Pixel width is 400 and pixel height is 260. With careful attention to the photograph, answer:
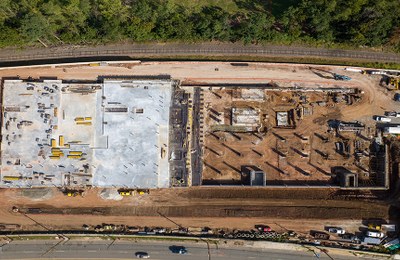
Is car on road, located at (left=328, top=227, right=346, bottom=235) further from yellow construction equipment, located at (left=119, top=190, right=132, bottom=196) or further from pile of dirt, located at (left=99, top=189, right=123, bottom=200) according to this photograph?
pile of dirt, located at (left=99, top=189, right=123, bottom=200)

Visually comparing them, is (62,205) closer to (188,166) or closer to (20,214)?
(20,214)

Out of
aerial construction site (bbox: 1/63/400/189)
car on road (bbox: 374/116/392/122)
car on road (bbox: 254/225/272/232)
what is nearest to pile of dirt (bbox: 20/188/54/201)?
aerial construction site (bbox: 1/63/400/189)

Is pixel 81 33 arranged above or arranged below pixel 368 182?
above

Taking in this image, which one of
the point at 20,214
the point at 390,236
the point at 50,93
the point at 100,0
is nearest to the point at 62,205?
the point at 20,214

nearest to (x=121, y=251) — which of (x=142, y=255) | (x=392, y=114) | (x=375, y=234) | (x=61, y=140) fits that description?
(x=142, y=255)

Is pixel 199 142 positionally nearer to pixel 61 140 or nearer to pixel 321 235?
pixel 61 140
